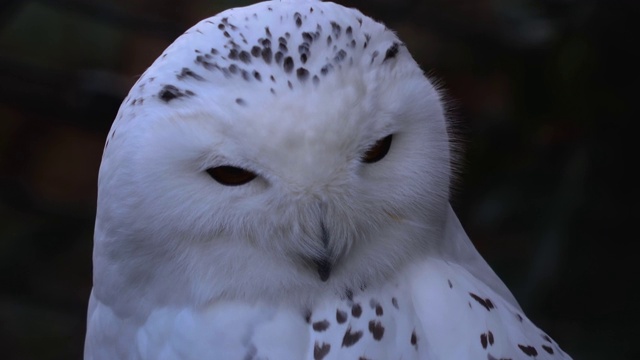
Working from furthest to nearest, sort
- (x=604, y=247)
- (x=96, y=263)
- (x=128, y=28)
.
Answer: (x=128, y=28) → (x=604, y=247) → (x=96, y=263)

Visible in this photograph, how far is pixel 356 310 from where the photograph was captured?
4.46ft

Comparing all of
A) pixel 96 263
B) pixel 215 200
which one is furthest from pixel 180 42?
pixel 96 263

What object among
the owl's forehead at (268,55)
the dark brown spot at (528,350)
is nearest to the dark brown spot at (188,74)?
the owl's forehead at (268,55)

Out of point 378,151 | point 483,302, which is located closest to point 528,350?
point 483,302

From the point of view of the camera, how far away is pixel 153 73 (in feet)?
4.42

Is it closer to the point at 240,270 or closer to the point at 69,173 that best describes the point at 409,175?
the point at 240,270

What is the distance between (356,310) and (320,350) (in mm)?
80

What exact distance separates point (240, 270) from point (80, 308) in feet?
6.54

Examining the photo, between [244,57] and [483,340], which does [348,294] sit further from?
[244,57]

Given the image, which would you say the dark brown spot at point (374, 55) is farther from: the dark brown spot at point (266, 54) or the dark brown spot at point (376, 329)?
the dark brown spot at point (376, 329)

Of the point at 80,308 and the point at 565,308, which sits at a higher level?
the point at 565,308

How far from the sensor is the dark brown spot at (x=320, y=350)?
132 cm

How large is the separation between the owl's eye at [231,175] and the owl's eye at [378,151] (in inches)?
6.2

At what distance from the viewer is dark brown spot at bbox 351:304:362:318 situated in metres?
1.35
